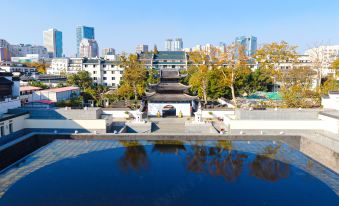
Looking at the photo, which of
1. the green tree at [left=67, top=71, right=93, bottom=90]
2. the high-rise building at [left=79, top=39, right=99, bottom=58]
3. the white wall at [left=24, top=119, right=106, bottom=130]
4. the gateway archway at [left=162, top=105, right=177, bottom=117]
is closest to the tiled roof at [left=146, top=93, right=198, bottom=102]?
the gateway archway at [left=162, top=105, right=177, bottom=117]

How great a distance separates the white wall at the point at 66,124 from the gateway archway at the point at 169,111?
10.1m

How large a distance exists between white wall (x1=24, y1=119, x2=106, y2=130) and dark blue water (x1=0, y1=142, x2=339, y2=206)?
26.4ft

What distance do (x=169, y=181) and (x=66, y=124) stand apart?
15000mm

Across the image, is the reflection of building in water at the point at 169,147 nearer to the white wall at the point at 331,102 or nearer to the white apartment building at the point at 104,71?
the white wall at the point at 331,102

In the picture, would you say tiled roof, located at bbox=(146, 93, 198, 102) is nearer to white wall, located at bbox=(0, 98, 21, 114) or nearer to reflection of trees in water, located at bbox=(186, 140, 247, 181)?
white wall, located at bbox=(0, 98, 21, 114)

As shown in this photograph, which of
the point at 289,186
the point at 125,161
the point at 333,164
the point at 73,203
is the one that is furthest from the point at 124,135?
the point at 333,164

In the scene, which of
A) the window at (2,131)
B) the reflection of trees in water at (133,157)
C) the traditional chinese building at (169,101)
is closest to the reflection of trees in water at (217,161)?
the reflection of trees in water at (133,157)

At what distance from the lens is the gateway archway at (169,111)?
32.5 metres

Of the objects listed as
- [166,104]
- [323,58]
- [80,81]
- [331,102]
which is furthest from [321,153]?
[80,81]

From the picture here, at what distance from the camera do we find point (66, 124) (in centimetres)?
2361

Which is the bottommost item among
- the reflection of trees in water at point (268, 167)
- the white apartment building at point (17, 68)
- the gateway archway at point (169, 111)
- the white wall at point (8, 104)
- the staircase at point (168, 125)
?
the staircase at point (168, 125)

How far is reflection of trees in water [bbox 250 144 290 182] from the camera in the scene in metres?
12.8

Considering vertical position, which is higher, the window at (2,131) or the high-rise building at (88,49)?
the high-rise building at (88,49)

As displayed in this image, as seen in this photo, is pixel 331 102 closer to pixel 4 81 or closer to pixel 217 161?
pixel 217 161
